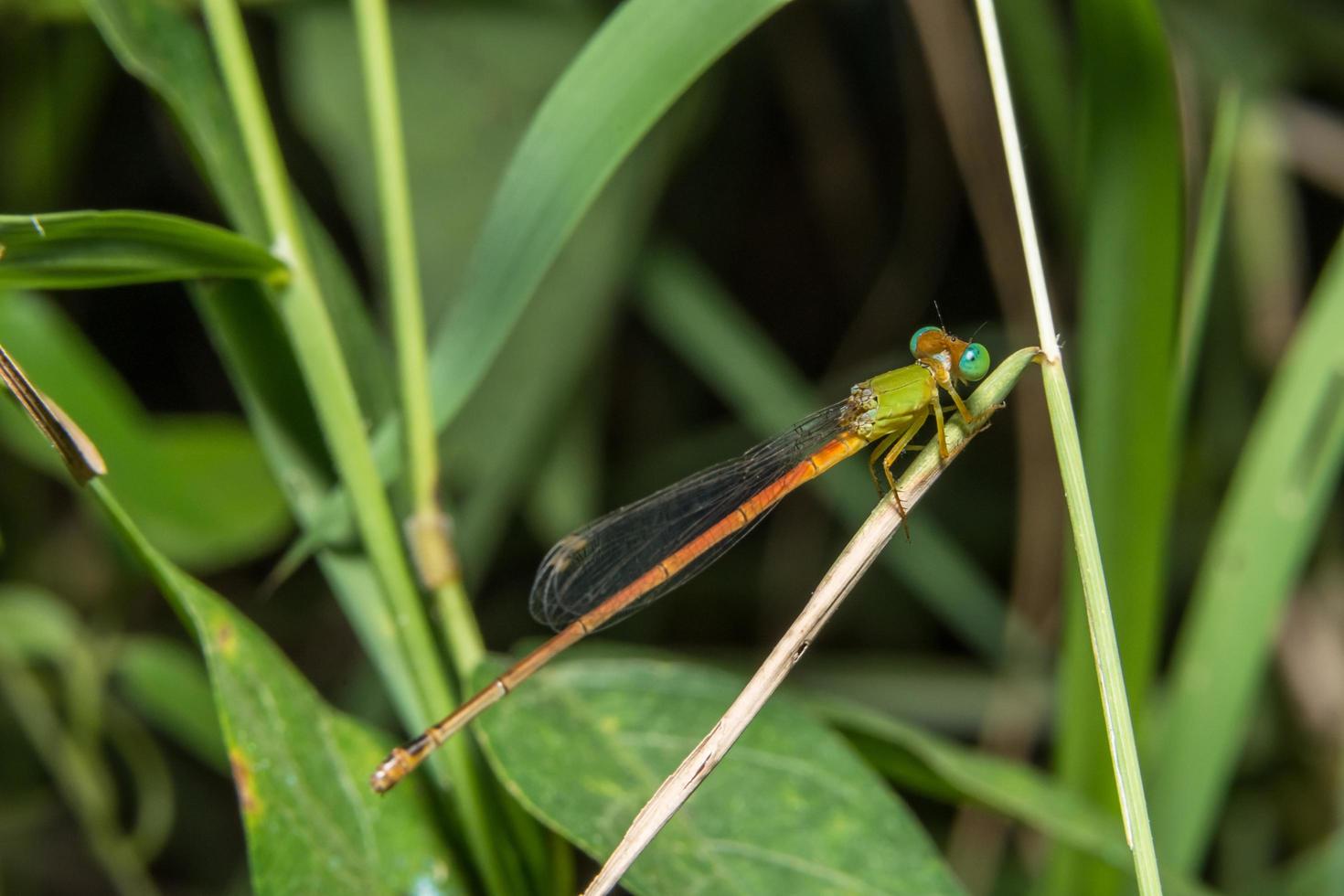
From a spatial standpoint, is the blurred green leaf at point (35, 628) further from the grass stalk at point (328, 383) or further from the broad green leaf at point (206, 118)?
the grass stalk at point (328, 383)

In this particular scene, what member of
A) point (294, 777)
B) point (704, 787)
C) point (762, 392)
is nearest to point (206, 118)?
point (294, 777)

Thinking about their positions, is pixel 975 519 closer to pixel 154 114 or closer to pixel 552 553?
pixel 552 553

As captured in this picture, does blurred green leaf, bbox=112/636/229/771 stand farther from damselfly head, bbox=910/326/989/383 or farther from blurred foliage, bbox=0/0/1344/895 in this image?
damselfly head, bbox=910/326/989/383

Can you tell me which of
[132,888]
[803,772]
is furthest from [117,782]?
[803,772]

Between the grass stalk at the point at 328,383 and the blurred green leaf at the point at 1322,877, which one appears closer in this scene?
the grass stalk at the point at 328,383

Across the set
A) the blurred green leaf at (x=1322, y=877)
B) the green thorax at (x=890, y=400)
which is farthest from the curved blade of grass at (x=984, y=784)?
the blurred green leaf at (x=1322, y=877)

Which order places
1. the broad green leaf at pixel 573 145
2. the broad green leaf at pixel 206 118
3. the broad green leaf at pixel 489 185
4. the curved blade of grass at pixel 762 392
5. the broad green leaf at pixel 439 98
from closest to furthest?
the broad green leaf at pixel 573 145
the broad green leaf at pixel 206 118
the broad green leaf at pixel 439 98
the broad green leaf at pixel 489 185
the curved blade of grass at pixel 762 392
